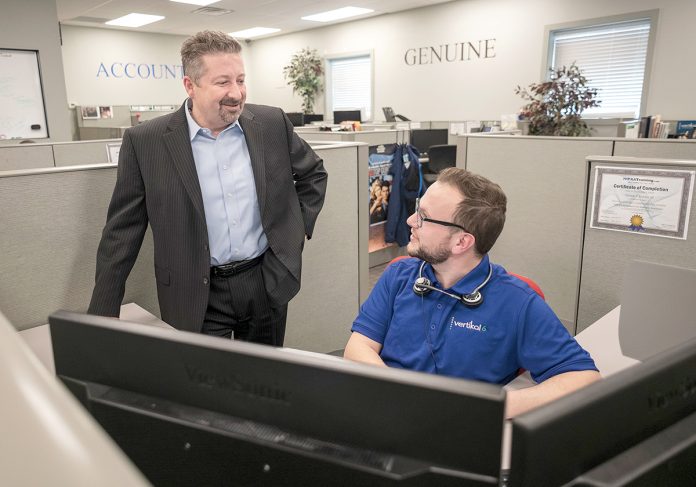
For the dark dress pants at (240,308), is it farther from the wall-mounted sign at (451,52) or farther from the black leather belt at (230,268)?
the wall-mounted sign at (451,52)

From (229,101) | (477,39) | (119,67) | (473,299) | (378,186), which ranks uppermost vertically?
(477,39)

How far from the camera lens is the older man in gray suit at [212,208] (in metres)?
1.57

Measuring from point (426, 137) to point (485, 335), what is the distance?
5.35 m

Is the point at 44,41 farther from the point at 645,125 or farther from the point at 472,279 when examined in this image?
the point at 472,279

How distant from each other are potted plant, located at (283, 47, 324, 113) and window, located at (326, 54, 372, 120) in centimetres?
21

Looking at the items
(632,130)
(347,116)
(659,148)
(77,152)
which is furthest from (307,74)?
(659,148)

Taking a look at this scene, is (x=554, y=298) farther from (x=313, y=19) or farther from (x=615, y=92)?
(x=313, y=19)

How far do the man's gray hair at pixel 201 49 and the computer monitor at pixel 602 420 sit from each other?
4.68 ft

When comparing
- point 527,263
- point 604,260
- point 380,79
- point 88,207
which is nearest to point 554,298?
point 527,263

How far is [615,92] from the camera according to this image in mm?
6426

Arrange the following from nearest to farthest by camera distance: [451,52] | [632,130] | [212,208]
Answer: [212,208]
[632,130]
[451,52]

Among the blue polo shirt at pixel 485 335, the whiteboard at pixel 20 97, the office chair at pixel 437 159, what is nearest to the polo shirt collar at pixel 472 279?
Answer: the blue polo shirt at pixel 485 335

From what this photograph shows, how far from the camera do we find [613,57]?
20.9 feet

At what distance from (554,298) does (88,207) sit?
2.56 metres
